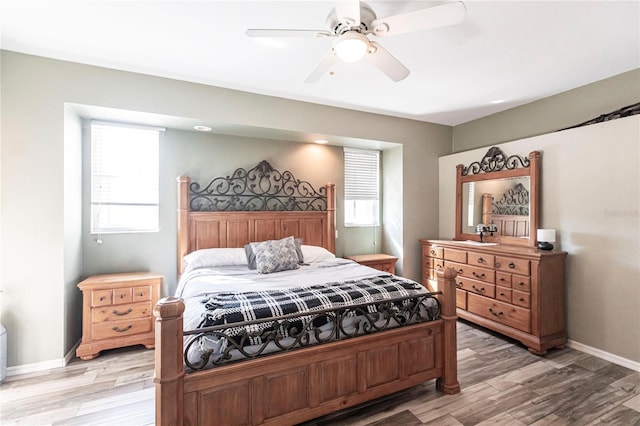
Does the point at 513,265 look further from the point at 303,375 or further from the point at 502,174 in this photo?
the point at 303,375

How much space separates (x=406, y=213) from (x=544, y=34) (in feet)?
8.69

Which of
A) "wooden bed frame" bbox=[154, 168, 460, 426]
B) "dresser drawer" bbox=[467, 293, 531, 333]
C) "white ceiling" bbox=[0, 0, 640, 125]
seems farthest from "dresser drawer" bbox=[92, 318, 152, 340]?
"dresser drawer" bbox=[467, 293, 531, 333]

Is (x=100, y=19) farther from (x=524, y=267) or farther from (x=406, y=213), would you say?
(x=524, y=267)

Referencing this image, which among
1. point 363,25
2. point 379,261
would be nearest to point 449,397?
point 379,261

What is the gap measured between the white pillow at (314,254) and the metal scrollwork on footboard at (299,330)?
1585 mm

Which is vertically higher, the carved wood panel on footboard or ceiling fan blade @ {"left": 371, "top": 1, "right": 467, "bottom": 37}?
ceiling fan blade @ {"left": 371, "top": 1, "right": 467, "bottom": 37}

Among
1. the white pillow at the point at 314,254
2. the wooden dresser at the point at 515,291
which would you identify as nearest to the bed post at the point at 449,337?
the wooden dresser at the point at 515,291

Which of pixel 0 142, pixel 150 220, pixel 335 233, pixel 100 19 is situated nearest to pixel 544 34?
pixel 335 233

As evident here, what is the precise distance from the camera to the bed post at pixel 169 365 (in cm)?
154

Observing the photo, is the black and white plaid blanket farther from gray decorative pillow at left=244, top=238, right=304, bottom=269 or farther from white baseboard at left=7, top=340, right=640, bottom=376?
white baseboard at left=7, top=340, right=640, bottom=376

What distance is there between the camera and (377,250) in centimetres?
488

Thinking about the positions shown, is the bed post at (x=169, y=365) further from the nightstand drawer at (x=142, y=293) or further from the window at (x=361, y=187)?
the window at (x=361, y=187)

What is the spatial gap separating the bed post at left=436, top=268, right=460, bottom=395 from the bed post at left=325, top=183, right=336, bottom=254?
2050 mm

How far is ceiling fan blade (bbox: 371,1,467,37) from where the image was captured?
1581 mm
